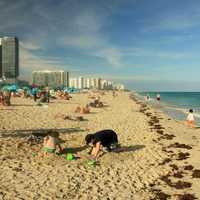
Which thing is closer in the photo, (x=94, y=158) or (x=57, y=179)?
(x=57, y=179)

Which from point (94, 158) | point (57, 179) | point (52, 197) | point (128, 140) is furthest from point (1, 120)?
point (52, 197)

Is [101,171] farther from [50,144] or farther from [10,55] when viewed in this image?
[10,55]

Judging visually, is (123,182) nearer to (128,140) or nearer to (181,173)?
(181,173)

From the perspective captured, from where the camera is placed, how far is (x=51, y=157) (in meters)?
11.8

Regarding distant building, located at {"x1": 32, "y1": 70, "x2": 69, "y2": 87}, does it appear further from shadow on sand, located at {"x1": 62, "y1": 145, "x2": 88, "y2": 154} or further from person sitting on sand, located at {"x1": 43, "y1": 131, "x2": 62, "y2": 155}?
person sitting on sand, located at {"x1": 43, "y1": 131, "x2": 62, "y2": 155}

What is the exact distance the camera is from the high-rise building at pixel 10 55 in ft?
627

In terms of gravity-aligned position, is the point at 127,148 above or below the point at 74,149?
below

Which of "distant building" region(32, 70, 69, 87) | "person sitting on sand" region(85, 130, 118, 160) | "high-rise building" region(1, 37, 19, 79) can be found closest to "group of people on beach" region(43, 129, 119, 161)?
"person sitting on sand" region(85, 130, 118, 160)

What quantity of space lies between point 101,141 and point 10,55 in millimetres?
191151

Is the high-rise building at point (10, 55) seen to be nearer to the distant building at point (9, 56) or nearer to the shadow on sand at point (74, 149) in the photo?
the distant building at point (9, 56)

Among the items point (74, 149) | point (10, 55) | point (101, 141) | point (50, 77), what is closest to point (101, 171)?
point (101, 141)

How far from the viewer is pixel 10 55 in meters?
194

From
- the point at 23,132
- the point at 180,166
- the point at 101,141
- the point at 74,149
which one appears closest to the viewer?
the point at 180,166

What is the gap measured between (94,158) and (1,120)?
9501mm
